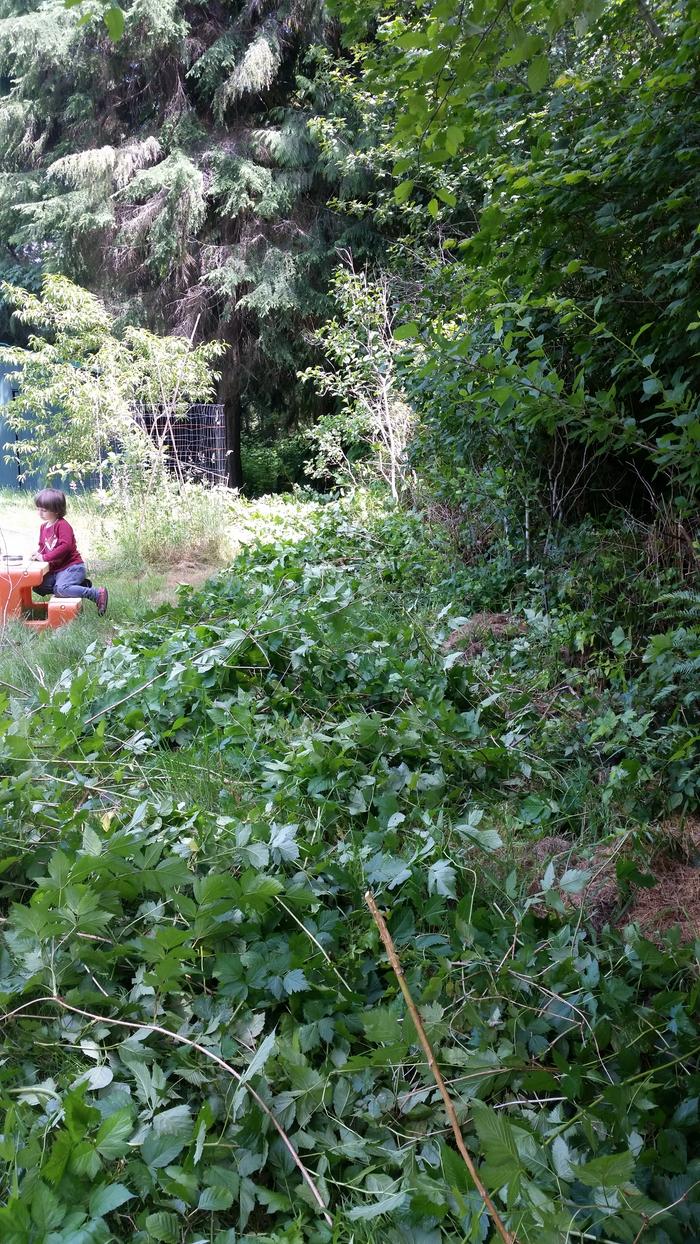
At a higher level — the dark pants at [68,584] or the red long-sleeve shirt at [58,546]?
the red long-sleeve shirt at [58,546]

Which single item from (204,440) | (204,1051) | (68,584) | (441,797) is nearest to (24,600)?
(68,584)

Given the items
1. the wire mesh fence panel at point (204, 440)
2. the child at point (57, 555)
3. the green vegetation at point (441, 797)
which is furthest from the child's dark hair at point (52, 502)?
the wire mesh fence panel at point (204, 440)

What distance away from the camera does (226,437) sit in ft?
50.9

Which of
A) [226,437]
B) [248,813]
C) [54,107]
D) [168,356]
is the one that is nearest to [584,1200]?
[248,813]

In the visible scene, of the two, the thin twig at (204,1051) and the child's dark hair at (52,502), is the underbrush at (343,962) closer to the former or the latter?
the thin twig at (204,1051)

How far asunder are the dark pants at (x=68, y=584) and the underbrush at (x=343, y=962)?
3082mm

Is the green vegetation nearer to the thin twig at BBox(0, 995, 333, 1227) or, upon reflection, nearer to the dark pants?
the thin twig at BBox(0, 995, 333, 1227)

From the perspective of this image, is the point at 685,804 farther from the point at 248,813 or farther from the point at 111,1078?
the point at 111,1078

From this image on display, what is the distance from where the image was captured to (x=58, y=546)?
690 cm

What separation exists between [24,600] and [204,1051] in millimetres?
5285

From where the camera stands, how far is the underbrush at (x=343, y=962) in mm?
1523

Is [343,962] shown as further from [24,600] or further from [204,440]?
[204,440]

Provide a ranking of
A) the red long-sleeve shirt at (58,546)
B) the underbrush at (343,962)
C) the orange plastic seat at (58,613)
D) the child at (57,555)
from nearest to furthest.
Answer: the underbrush at (343,962), the orange plastic seat at (58,613), the child at (57,555), the red long-sleeve shirt at (58,546)

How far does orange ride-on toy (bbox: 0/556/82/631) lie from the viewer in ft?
20.3
